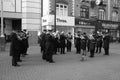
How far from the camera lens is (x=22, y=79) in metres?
6.78

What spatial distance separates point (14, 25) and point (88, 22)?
11993mm

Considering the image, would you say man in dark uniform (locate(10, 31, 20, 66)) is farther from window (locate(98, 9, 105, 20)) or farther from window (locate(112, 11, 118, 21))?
window (locate(112, 11, 118, 21))

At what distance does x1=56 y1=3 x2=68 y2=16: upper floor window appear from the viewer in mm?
26862

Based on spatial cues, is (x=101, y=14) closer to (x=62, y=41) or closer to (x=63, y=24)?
(x=63, y=24)

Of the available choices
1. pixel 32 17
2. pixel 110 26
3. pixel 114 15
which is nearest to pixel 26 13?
pixel 32 17

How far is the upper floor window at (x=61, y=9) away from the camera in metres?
26.9

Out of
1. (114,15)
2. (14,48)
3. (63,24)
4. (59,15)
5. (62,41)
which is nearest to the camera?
(14,48)

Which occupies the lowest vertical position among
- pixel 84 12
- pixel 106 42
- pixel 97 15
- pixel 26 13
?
pixel 106 42

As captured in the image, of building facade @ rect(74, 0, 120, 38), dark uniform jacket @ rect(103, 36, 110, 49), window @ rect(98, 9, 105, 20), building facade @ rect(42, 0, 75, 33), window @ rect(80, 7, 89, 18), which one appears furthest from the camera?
window @ rect(98, 9, 105, 20)

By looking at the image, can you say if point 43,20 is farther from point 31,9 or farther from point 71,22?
point 71,22

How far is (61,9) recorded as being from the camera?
27.2 metres

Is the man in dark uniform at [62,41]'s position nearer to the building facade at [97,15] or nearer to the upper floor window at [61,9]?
the upper floor window at [61,9]

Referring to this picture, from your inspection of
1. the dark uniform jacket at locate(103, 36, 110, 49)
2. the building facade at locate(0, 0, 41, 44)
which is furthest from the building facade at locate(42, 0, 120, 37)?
the dark uniform jacket at locate(103, 36, 110, 49)

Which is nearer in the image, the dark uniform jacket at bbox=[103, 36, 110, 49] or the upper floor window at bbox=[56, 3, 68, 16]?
the dark uniform jacket at bbox=[103, 36, 110, 49]
